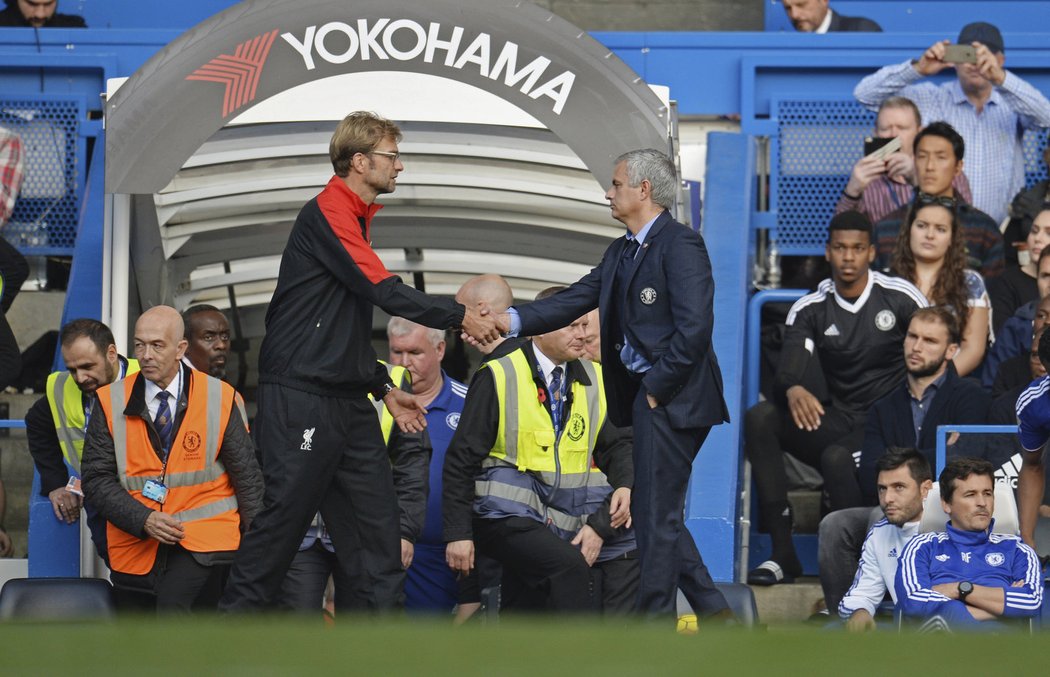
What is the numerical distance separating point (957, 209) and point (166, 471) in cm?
482

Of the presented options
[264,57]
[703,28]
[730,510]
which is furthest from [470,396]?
[703,28]

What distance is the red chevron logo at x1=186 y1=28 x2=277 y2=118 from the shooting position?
8797mm

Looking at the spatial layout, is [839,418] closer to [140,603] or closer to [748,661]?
[140,603]

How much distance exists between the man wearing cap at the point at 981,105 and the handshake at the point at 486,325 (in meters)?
4.57

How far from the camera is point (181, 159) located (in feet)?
28.8

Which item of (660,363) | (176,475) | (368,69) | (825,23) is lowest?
(176,475)

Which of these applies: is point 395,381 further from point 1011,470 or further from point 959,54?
point 959,54

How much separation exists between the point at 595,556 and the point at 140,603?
194 centimetres

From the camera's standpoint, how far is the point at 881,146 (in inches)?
419

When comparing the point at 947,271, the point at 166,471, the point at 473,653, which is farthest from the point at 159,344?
the point at 473,653

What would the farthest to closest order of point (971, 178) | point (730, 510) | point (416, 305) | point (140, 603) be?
point (971, 178)
point (730, 510)
point (140, 603)
point (416, 305)

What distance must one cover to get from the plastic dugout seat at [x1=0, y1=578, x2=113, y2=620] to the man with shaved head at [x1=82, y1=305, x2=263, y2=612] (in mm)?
98

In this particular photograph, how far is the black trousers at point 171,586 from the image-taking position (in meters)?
7.55

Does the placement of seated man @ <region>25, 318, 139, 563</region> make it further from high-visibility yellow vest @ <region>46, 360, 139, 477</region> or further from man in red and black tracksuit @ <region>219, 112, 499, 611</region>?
man in red and black tracksuit @ <region>219, 112, 499, 611</region>
